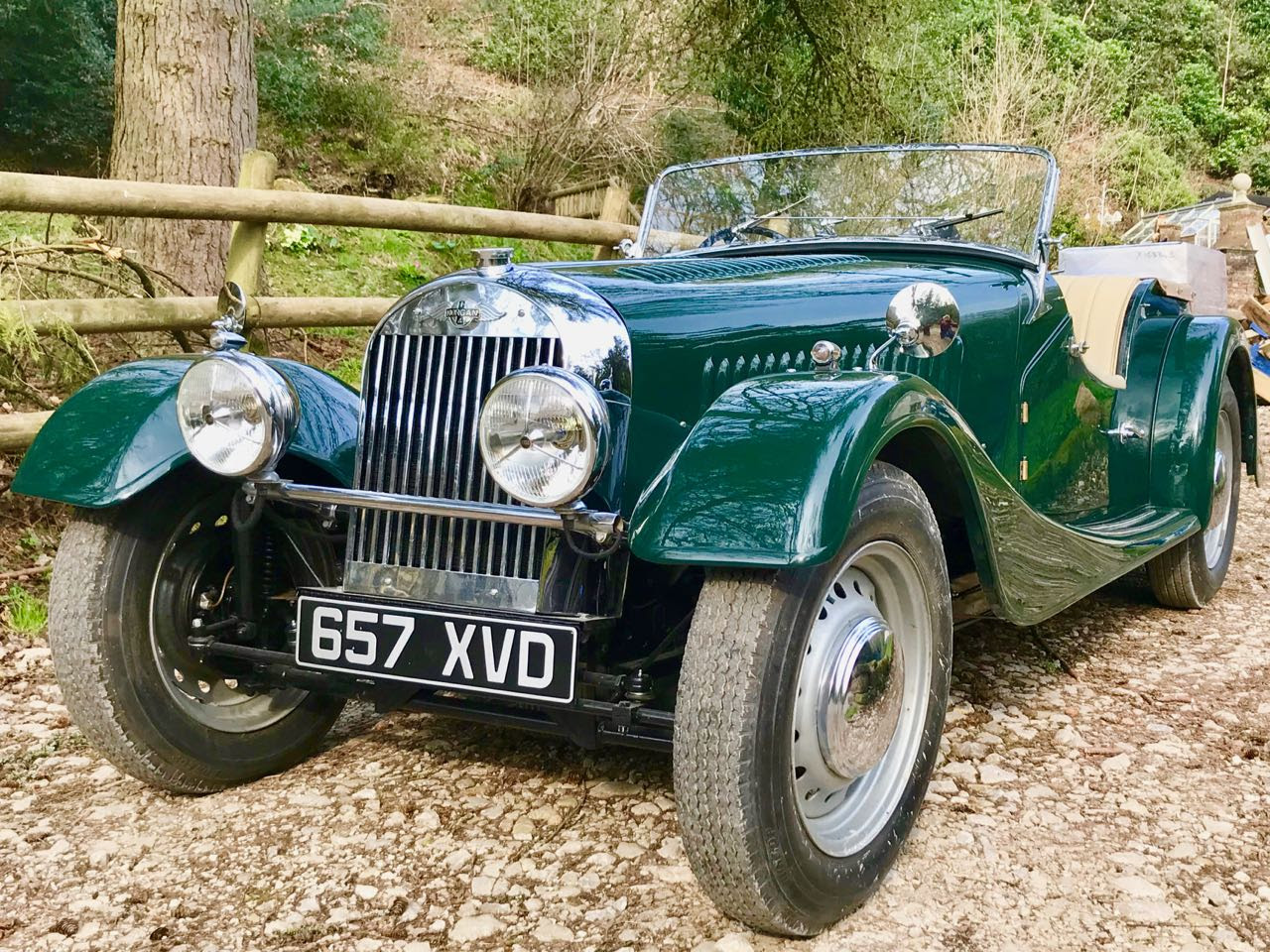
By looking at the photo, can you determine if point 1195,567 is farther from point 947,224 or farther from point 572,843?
point 572,843

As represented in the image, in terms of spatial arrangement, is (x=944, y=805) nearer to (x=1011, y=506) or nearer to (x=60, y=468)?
(x=1011, y=506)

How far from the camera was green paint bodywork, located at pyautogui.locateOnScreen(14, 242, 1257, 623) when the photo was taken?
6.82ft

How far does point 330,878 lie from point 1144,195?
2028cm

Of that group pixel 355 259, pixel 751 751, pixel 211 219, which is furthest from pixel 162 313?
pixel 355 259

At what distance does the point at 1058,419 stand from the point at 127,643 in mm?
2832

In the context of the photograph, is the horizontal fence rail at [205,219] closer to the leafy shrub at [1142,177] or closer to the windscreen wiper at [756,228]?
the windscreen wiper at [756,228]

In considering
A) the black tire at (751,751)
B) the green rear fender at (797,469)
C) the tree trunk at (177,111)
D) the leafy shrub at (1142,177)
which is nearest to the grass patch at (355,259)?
the tree trunk at (177,111)

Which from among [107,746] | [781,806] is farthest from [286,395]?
[781,806]

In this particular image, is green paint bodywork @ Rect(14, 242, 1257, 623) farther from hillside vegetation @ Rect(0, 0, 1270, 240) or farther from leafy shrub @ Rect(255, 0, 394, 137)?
leafy shrub @ Rect(255, 0, 394, 137)

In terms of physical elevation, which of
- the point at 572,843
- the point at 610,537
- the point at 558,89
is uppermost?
the point at 558,89

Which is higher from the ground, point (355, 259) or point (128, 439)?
point (355, 259)

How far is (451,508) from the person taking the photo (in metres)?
2.35

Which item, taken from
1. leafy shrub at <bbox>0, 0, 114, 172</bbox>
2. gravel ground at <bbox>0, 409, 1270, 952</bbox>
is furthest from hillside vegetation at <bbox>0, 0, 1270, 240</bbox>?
gravel ground at <bbox>0, 409, 1270, 952</bbox>

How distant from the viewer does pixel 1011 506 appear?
279 centimetres
